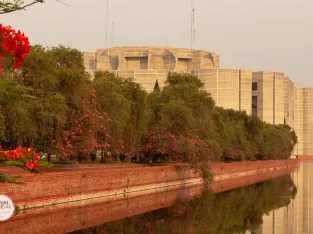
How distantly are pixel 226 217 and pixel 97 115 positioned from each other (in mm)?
8286

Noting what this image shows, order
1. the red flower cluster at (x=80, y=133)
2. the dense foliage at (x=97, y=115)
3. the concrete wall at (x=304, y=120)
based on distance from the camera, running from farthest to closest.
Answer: the concrete wall at (x=304, y=120) < the red flower cluster at (x=80, y=133) < the dense foliage at (x=97, y=115)

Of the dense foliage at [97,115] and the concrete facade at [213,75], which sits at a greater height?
the concrete facade at [213,75]

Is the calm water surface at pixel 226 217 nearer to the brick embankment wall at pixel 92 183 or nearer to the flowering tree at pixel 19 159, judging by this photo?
the brick embankment wall at pixel 92 183

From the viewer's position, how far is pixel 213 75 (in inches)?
4131

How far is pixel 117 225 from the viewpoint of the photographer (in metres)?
21.6

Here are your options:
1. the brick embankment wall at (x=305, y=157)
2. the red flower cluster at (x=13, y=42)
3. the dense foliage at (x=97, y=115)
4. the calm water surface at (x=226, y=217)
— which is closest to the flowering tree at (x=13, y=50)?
the red flower cluster at (x=13, y=42)

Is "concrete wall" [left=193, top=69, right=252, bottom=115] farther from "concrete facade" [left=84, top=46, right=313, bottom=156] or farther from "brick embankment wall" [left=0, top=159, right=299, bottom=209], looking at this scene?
"brick embankment wall" [left=0, top=159, right=299, bottom=209]

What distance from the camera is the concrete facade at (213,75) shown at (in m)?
106

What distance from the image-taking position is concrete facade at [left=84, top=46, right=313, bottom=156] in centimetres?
10550

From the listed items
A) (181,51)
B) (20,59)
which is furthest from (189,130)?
(181,51)

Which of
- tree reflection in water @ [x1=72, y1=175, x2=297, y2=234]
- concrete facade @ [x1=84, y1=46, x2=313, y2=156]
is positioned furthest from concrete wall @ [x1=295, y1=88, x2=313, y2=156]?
tree reflection in water @ [x1=72, y1=175, x2=297, y2=234]

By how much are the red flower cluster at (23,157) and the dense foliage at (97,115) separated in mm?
14948

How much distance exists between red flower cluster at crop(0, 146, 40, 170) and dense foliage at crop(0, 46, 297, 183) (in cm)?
1495

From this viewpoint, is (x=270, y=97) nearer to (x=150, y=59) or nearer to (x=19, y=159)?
(x=150, y=59)
